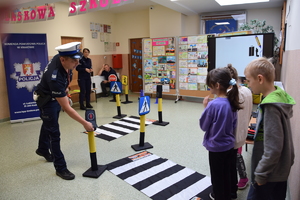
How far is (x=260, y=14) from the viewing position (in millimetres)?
6465

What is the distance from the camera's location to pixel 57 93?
7.62 ft

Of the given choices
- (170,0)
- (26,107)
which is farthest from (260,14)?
(26,107)

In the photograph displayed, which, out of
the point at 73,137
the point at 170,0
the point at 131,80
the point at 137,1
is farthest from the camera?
the point at 131,80

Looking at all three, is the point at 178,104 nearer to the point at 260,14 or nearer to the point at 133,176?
the point at 260,14

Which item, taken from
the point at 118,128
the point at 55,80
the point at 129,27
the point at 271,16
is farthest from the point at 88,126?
the point at 129,27

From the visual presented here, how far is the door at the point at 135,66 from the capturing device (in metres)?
8.26

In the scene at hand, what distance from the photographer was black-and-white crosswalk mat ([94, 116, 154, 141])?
161 inches

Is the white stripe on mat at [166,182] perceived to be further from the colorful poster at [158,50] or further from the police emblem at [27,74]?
the colorful poster at [158,50]

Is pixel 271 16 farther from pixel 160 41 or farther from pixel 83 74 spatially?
pixel 83 74

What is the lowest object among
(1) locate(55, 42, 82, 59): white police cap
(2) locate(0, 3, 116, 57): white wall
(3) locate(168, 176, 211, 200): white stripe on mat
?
(3) locate(168, 176, 211, 200): white stripe on mat

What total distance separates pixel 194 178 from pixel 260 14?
5.67 m

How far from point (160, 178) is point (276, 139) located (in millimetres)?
1671

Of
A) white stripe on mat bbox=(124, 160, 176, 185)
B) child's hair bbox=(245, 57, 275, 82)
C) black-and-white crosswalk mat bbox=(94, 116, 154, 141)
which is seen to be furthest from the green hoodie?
black-and-white crosswalk mat bbox=(94, 116, 154, 141)

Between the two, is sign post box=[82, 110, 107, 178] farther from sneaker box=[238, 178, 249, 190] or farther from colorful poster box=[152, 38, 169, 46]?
colorful poster box=[152, 38, 169, 46]
